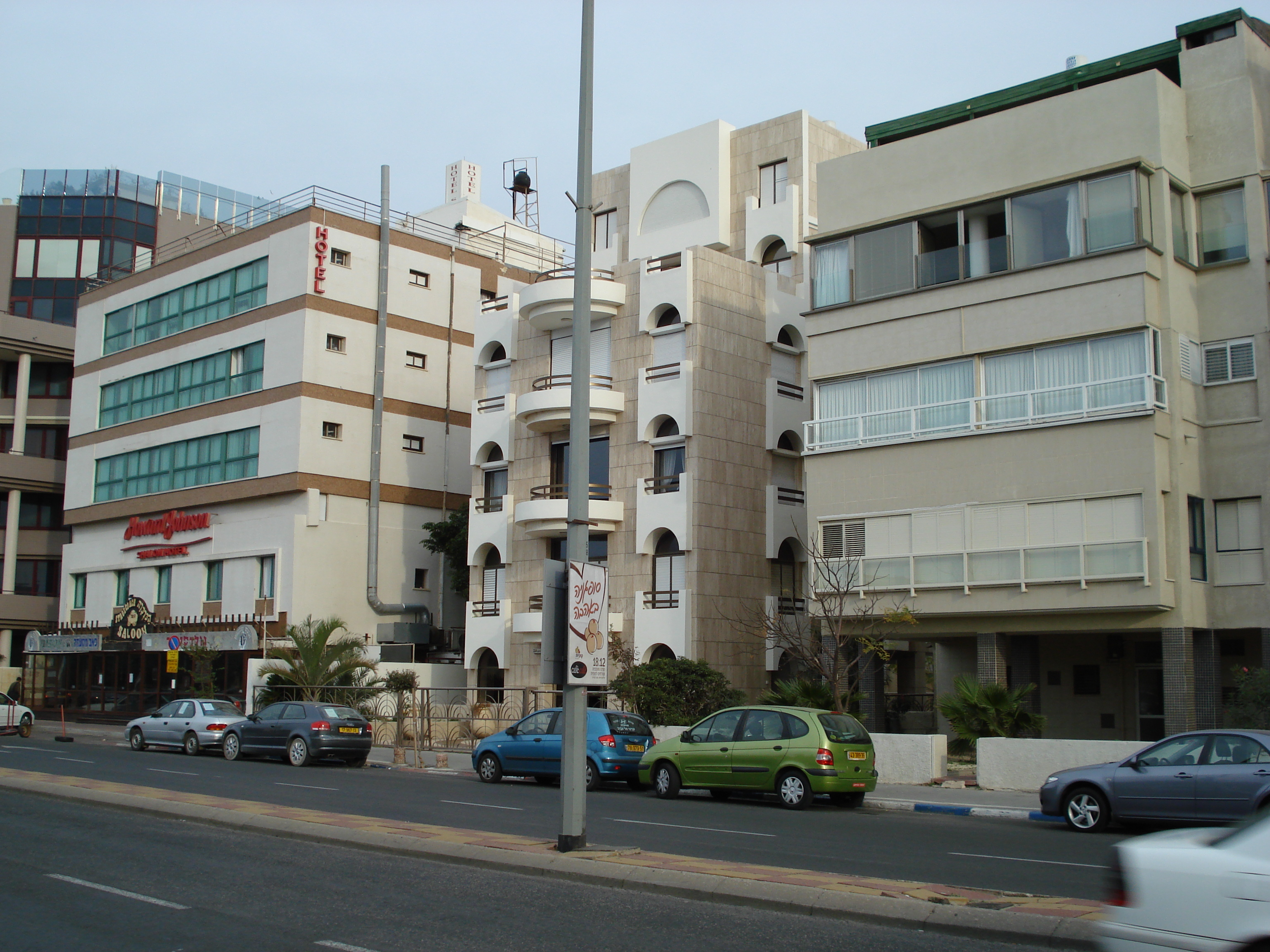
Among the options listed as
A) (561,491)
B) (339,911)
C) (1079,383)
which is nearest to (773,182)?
(561,491)

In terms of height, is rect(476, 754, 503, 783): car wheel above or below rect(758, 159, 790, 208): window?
below

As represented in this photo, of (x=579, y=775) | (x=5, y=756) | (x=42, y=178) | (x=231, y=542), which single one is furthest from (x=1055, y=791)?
(x=42, y=178)

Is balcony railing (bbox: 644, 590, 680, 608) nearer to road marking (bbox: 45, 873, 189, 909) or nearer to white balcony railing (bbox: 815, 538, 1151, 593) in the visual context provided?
white balcony railing (bbox: 815, 538, 1151, 593)

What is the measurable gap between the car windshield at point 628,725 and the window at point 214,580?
28090 mm

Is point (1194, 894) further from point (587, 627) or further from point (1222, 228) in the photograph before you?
point (1222, 228)

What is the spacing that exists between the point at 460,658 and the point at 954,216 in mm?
23954

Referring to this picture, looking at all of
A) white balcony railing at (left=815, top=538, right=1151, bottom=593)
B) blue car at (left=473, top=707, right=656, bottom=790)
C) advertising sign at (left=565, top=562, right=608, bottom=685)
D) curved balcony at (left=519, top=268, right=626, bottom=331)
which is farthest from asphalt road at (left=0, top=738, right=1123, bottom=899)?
curved balcony at (left=519, top=268, right=626, bottom=331)

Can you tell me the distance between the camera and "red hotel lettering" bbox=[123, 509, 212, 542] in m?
47.9

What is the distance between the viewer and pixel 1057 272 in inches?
1043

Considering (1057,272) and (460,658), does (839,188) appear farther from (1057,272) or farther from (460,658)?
(460,658)

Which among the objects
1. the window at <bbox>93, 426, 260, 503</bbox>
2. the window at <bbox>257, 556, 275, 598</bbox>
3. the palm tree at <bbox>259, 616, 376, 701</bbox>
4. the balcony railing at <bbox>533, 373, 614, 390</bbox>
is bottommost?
the palm tree at <bbox>259, 616, 376, 701</bbox>

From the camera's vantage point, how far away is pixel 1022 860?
13461mm

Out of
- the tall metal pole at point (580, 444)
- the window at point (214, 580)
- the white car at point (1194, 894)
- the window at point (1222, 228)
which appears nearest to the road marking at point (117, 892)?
the tall metal pole at point (580, 444)

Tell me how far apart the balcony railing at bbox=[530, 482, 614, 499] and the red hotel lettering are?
16.6 m
